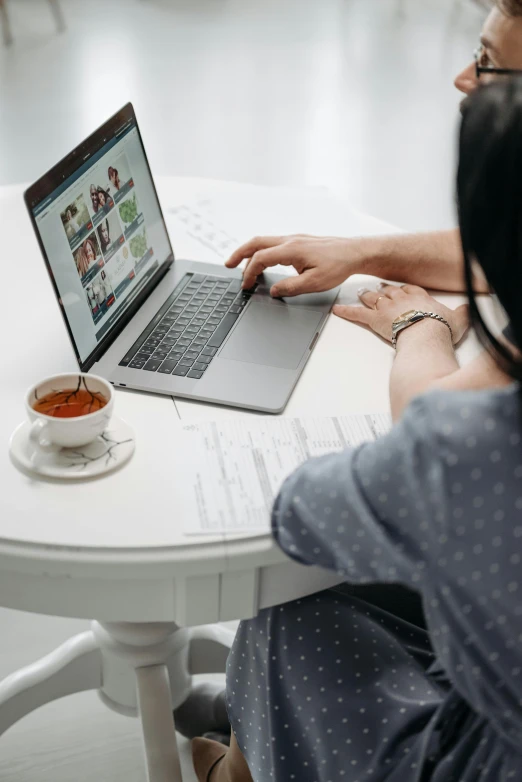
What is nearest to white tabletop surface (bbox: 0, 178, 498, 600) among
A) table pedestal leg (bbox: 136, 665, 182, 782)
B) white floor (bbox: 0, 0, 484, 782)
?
table pedestal leg (bbox: 136, 665, 182, 782)

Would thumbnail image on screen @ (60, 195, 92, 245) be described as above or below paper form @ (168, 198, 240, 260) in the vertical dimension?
above

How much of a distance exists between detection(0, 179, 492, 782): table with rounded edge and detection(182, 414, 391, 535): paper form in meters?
0.02

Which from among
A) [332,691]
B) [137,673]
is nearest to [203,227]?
[137,673]

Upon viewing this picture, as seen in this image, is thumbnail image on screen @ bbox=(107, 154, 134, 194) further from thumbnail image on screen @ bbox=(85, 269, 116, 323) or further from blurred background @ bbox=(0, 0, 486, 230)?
blurred background @ bbox=(0, 0, 486, 230)

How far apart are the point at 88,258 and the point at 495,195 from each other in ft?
2.08

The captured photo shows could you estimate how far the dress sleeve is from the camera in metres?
0.76

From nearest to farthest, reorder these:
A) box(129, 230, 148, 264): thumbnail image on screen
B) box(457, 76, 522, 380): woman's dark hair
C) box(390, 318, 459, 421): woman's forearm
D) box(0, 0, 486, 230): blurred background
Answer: box(457, 76, 522, 380): woman's dark hair, box(390, 318, 459, 421): woman's forearm, box(129, 230, 148, 264): thumbnail image on screen, box(0, 0, 486, 230): blurred background

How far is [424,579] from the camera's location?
0.81 meters

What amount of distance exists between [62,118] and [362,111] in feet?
4.42

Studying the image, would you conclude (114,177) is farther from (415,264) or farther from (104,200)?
(415,264)

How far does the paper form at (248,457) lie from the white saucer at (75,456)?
7cm

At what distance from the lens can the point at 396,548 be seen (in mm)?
806

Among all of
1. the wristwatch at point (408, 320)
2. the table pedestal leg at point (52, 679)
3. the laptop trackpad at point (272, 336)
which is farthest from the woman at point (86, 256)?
the table pedestal leg at point (52, 679)

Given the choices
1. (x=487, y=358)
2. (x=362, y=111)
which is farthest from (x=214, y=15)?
(x=487, y=358)
